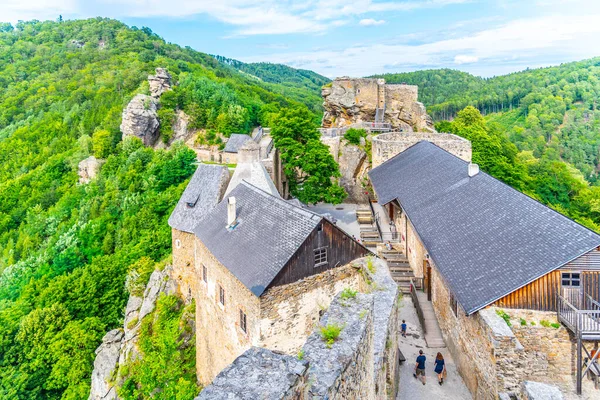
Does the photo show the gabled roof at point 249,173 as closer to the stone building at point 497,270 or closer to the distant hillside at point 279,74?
the stone building at point 497,270

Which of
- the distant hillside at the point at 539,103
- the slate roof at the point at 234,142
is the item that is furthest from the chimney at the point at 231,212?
the distant hillside at the point at 539,103

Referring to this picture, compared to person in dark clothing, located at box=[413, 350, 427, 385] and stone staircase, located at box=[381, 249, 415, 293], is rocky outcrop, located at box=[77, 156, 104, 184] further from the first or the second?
person in dark clothing, located at box=[413, 350, 427, 385]

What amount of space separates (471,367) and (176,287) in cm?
1377

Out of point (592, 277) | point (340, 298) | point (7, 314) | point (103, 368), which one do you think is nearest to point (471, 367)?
point (592, 277)

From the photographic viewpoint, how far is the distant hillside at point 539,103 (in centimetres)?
8638

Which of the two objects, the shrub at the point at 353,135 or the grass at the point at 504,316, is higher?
the shrub at the point at 353,135

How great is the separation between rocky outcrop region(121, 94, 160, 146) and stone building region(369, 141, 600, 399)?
35040 millimetres

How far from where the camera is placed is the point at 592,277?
1001cm

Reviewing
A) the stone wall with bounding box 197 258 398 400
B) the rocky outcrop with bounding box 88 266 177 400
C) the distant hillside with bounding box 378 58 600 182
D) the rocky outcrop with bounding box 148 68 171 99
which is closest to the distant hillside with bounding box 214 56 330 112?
the distant hillside with bounding box 378 58 600 182

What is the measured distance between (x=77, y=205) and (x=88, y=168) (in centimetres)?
A: 504

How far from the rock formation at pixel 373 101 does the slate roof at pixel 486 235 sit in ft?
59.8

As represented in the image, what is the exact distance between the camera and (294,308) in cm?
1081

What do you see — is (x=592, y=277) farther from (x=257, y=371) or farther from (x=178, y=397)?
(x=178, y=397)

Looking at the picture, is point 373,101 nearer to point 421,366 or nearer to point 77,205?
point 421,366
